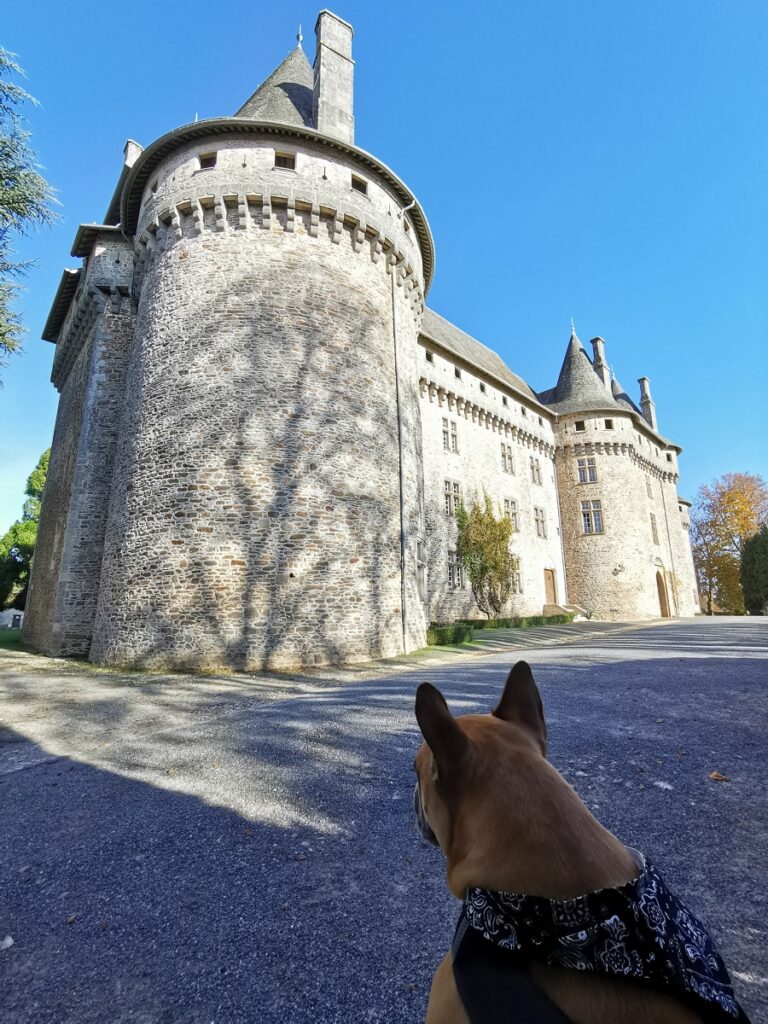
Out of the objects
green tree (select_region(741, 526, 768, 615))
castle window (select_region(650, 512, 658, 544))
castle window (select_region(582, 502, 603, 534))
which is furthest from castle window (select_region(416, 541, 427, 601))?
castle window (select_region(650, 512, 658, 544))

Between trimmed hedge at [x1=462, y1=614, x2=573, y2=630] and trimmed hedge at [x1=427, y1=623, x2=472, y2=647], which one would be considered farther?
trimmed hedge at [x1=462, y1=614, x2=573, y2=630]

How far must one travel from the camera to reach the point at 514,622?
68.6 ft

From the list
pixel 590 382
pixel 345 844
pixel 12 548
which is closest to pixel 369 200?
pixel 345 844

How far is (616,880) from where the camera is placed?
106cm

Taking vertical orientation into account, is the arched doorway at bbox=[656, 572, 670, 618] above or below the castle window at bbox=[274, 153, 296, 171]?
below

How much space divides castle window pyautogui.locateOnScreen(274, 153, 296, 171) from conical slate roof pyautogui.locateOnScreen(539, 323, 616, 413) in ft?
69.0

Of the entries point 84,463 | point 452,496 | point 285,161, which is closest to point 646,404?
point 452,496

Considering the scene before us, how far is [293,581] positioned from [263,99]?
49.4 feet

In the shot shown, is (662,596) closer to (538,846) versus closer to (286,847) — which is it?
(286,847)

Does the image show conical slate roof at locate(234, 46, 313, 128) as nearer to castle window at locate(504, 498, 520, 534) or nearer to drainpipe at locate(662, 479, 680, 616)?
castle window at locate(504, 498, 520, 534)

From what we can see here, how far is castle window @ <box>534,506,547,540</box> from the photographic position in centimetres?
2672

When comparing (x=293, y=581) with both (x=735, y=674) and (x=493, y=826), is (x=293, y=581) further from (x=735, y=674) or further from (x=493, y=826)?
(x=493, y=826)

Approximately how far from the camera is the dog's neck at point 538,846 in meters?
1.06

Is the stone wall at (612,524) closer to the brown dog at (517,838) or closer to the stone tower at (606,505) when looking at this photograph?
the stone tower at (606,505)
